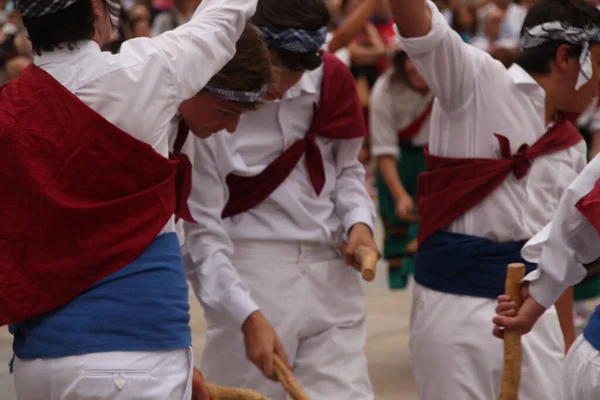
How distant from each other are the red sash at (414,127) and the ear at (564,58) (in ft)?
11.1

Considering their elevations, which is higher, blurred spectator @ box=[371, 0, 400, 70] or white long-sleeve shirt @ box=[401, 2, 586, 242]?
white long-sleeve shirt @ box=[401, 2, 586, 242]

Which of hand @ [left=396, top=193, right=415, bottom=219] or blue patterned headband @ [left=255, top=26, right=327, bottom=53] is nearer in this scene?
blue patterned headband @ [left=255, top=26, right=327, bottom=53]

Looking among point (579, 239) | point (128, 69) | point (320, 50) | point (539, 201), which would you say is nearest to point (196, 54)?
point (128, 69)

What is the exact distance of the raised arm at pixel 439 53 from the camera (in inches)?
136

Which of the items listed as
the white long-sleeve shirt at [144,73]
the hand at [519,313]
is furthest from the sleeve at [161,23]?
the white long-sleeve shirt at [144,73]

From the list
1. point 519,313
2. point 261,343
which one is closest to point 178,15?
point 261,343

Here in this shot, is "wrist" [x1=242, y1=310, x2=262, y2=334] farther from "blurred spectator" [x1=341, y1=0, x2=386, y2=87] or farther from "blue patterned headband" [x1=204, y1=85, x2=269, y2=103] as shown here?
"blurred spectator" [x1=341, y1=0, x2=386, y2=87]

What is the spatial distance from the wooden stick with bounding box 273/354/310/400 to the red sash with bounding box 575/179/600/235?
1015 mm

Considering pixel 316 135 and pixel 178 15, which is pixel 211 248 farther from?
pixel 178 15

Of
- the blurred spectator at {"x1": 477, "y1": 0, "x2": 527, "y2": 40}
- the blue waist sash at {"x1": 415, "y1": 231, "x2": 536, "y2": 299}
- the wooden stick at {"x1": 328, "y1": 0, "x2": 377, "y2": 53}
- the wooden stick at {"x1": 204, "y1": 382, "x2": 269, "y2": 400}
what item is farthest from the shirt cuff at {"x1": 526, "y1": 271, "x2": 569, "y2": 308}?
the blurred spectator at {"x1": 477, "y1": 0, "x2": 527, "y2": 40}

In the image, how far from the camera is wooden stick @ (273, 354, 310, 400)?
3336 millimetres

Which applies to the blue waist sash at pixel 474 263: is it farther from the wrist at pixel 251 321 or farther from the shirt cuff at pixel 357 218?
the wrist at pixel 251 321

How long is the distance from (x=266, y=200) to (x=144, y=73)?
1353 mm

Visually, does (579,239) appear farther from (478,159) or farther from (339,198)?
(339,198)
